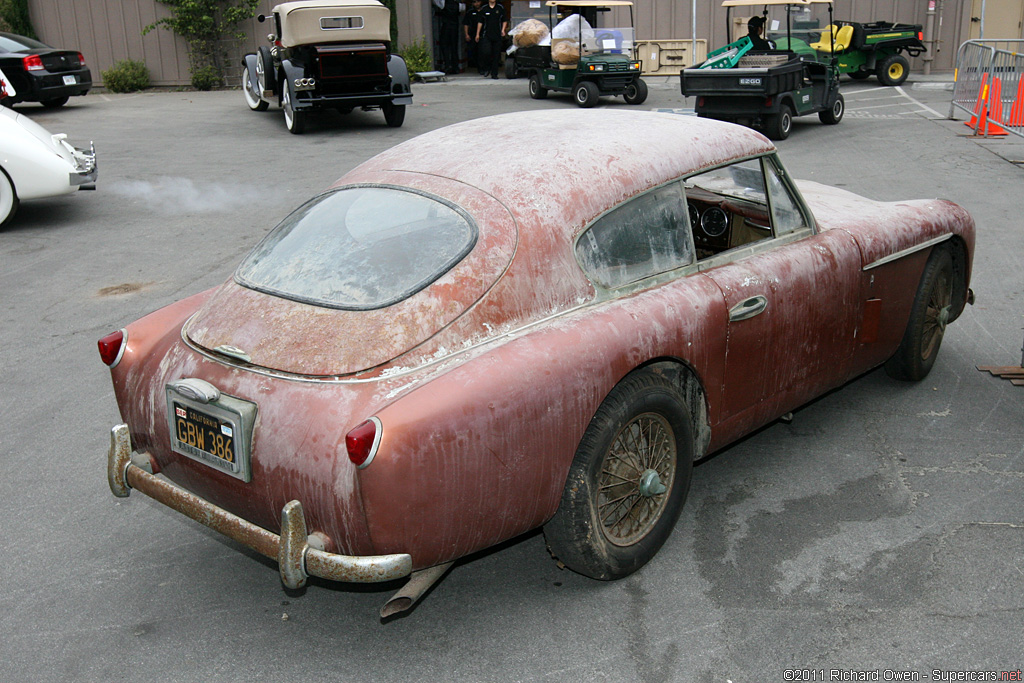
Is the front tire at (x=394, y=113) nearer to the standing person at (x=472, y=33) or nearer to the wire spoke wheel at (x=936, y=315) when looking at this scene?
the standing person at (x=472, y=33)

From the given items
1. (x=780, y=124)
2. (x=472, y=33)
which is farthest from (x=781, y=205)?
(x=472, y=33)

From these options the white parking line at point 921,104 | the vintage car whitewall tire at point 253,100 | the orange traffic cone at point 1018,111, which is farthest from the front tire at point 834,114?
the vintage car whitewall tire at point 253,100

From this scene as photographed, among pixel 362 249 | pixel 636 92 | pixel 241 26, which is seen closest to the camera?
pixel 362 249

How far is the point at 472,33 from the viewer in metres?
23.1

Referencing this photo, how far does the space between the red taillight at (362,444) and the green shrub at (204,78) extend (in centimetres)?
2088

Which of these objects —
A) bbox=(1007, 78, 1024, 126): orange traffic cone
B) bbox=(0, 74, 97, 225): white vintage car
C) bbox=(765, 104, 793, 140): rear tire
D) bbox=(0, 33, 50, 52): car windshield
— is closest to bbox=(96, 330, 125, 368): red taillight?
bbox=(0, 74, 97, 225): white vintage car

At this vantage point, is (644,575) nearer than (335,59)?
Yes

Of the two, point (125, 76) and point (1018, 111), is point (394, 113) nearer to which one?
point (1018, 111)

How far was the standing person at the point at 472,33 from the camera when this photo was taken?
2295 centimetres

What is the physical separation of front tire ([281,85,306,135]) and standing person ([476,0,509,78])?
8.93 m

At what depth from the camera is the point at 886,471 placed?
417 centimetres

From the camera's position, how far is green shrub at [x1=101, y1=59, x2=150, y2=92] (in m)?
21.0

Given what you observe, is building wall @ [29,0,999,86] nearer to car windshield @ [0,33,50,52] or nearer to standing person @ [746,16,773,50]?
car windshield @ [0,33,50,52]

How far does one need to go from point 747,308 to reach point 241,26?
68.8 feet
